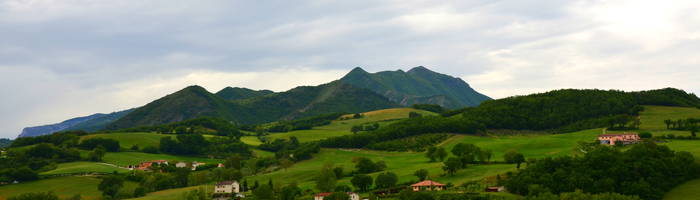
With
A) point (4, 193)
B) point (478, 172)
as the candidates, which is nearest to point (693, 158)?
point (478, 172)

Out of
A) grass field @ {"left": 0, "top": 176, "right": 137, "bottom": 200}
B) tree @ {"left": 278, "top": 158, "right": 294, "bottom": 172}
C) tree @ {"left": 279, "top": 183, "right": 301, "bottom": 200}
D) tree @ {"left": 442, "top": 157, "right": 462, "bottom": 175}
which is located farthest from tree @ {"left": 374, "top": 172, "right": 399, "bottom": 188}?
grass field @ {"left": 0, "top": 176, "right": 137, "bottom": 200}

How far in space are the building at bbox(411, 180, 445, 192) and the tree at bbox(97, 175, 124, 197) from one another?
76888 mm

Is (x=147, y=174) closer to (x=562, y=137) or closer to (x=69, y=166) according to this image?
(x=69, y=166)

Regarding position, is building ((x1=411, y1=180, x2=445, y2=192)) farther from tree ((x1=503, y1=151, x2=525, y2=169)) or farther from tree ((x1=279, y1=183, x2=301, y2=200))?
tree ((x1=279, y1=183, x2=301, y2=200))

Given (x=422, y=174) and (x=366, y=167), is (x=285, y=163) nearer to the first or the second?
(x=366, y=167)

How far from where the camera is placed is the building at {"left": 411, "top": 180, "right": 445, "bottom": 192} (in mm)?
120312

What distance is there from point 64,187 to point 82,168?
2323cm

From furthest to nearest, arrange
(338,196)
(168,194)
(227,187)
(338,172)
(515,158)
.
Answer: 1. (338,172)
2. (227,187)
3. (168,194)
4. (515,158)
5. (338,196)

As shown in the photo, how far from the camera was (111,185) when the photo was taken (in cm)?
15538

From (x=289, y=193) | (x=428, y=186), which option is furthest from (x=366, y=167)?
(x=428, y=186)

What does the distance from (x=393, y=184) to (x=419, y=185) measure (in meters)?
9.06

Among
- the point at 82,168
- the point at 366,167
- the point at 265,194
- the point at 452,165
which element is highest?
the point at 82,168

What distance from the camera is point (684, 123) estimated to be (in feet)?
622

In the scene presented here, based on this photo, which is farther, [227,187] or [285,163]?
[285,163]
